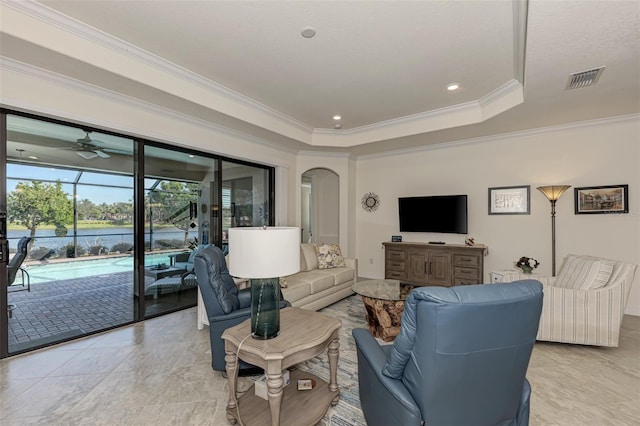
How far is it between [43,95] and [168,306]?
111 inches

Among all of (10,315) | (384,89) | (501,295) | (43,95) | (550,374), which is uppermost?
(384,89)

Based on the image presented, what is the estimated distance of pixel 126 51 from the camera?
9.04ft

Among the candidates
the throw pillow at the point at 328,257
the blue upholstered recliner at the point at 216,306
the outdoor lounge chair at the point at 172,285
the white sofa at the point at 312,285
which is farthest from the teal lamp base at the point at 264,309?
the throw pillow at the point at 328,257

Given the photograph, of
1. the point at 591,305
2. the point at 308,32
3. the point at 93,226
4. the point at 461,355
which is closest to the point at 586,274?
the point at 591,305

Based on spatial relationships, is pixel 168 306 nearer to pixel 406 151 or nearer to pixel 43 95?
pixel 43 95

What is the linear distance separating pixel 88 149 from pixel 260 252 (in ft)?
10.3

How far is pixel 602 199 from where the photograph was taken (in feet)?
13.3

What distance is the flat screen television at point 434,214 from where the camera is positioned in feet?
16.6

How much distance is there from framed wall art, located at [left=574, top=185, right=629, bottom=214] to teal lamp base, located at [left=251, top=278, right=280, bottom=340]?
4778 millimetres

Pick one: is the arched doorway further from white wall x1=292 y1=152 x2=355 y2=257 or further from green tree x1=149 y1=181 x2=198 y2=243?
green tree x1=149 y1=181 x2=198 y2=243

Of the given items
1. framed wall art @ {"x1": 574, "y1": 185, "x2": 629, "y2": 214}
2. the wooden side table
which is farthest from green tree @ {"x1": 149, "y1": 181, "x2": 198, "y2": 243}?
framed wall art @ {"x1": 574, "y1": 185, "x2": 629, "y2": 214}

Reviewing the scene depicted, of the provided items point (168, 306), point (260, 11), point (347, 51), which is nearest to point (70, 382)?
point (168, 306)

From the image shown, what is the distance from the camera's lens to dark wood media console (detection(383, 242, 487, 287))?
4.64 metres

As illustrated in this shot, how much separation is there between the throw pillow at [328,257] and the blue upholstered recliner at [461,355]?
3282 mm
